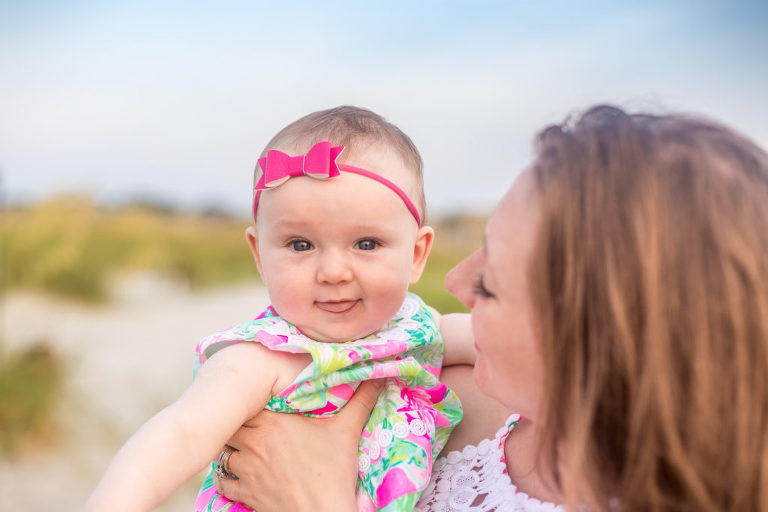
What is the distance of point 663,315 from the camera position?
46.7 inches

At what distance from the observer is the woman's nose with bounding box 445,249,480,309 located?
5.15 feet

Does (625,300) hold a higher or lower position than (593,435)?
higher

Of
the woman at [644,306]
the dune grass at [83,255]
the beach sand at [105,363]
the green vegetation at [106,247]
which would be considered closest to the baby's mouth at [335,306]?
the woman at [644,306]

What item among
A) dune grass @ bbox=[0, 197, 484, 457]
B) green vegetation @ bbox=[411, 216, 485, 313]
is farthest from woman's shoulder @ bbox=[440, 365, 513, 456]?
dune grass @ bbox=[0, 197, 484, 457]

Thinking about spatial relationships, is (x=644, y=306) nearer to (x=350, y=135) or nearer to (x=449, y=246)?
(x=350, y=135)

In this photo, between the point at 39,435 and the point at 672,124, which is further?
the point at 39,435

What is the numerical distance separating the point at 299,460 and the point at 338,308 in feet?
1.25

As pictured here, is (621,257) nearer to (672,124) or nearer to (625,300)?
(625,300)

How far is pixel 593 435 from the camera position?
1277mm

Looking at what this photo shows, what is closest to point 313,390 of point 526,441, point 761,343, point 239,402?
point 239,402

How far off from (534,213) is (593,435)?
414 mm

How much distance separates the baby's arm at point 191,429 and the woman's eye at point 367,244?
1.08ft

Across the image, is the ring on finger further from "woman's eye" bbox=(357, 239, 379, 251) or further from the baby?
"woman's eye" bbox=(357, 239, 379, 251)

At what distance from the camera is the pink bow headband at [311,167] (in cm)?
171
